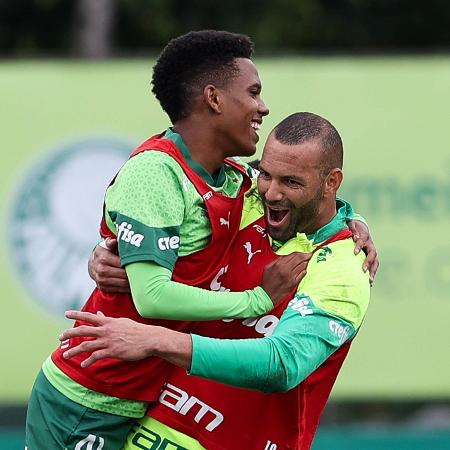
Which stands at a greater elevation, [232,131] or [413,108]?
[413,108]

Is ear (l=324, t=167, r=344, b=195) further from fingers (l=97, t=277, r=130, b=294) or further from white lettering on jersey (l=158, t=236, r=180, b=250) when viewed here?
fingers (l=97, t=277, r=130, b=294)

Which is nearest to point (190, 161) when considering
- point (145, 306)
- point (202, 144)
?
point (202, 144)

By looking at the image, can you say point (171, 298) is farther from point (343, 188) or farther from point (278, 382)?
point (343, 188)

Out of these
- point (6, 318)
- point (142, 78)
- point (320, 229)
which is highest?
point (142, 78)

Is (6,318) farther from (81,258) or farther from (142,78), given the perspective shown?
(142,78)

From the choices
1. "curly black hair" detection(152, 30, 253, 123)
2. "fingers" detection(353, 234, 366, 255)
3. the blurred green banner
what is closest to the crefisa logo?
the blurred green banner

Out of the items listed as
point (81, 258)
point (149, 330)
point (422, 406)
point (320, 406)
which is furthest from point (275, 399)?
point (422, 406)

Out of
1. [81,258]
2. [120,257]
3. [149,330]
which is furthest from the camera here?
[81,258]

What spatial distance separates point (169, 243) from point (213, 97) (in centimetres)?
63

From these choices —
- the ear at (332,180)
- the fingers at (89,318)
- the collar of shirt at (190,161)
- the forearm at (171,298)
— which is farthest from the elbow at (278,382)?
the collar of shirt at (190,161)

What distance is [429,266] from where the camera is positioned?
357 inches

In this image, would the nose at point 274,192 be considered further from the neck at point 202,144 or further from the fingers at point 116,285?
the fingers at point 116,285

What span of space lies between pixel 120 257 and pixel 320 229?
0.69 metres

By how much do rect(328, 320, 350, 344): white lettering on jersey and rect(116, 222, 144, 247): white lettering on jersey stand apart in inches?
25.5
